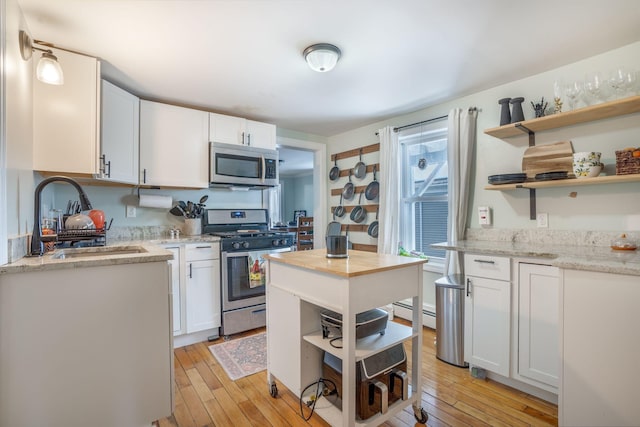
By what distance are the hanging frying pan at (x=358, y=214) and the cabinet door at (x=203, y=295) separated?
1792mm

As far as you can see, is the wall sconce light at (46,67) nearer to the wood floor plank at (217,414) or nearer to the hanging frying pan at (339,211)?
the wood floor plank at (217,414)

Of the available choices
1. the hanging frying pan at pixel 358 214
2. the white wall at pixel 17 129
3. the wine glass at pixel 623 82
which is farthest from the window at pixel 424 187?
the white wall at pixel 17 129

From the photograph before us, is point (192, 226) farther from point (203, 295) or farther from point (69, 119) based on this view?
point (69, 119)

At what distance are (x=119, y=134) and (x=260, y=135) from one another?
138 cm

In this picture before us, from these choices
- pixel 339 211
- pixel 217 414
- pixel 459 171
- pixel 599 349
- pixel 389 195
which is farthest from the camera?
pixel 339 211

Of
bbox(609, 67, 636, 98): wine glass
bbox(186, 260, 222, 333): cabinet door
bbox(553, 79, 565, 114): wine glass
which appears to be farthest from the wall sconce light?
bbox(609, 67, 636, 98): wine glass

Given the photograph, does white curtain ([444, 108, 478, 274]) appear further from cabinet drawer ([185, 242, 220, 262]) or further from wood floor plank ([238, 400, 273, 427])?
cabinet drawer ([185, 242, 220, 262])

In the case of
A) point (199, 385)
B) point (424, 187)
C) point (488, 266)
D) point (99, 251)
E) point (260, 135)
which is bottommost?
point (199, 385)

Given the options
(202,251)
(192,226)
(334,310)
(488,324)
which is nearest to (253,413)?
(334,310)

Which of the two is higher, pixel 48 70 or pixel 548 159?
pixel 48 70

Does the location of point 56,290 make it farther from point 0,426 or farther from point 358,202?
point 358,202

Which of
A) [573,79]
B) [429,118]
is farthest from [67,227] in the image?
[573,79]

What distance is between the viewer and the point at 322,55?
6.50 feet

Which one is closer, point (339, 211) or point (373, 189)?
point (373, 189)
